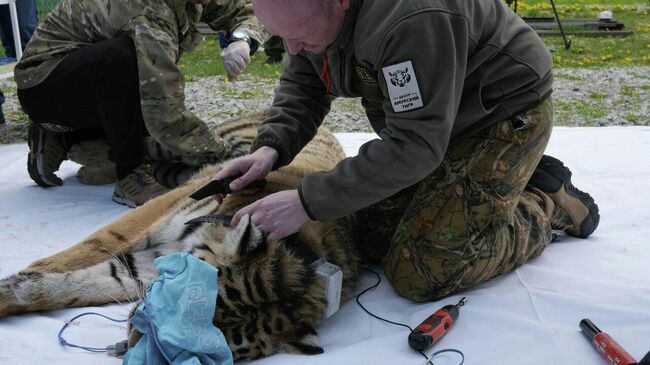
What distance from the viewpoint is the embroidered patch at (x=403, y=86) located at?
2.21 m

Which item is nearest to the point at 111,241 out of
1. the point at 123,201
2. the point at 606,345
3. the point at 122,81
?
the point at 123,201

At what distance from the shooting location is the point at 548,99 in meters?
2.84

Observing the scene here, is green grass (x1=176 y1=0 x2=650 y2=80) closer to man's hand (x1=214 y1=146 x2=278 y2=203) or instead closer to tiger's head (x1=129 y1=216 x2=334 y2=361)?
man's hand (x1=214 y1=146 x2=278 y2=203)

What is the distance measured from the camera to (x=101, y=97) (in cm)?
396

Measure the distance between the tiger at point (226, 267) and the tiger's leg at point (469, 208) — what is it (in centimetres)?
33

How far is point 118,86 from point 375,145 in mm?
2102

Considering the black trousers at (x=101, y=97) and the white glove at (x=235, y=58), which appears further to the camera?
the white glove at (x=235, y=58)

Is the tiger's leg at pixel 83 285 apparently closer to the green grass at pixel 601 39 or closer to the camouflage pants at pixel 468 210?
the camouflage pants at pixel 468 210

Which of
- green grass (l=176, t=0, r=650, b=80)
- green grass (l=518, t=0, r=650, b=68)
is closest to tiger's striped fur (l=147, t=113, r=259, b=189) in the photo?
green grass (l=176, t=0, r=650, b=80)

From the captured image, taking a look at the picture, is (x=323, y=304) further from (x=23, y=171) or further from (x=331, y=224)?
(x=23, y=171)

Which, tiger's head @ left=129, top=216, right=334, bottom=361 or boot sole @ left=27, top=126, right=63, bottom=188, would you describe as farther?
boot sole @ left=27, top=126, right=63, bottom=188

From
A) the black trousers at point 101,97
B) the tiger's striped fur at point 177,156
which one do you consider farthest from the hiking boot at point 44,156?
the tiger's striped fur at point 177,156

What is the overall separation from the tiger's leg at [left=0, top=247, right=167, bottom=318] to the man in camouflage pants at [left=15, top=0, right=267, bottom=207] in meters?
1.03

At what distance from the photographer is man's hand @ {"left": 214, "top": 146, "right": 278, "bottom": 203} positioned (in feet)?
9.27
